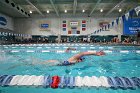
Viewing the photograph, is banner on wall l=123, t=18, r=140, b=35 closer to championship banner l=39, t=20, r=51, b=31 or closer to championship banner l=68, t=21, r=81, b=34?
championship banner l=68, t=21, r=81, b=34

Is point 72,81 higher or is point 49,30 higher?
point 49,30

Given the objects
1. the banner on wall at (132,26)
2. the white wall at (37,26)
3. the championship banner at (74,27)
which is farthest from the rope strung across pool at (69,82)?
the white wall at (37,26)

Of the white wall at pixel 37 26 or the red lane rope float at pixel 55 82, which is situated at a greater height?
the white wall at pixel 37 26

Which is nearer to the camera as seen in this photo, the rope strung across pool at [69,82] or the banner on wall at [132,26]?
the rope strung across pool at [69,82]

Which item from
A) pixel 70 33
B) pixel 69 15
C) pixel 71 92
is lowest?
pixel 71 92

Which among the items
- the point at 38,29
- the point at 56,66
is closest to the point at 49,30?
the point at 38,29

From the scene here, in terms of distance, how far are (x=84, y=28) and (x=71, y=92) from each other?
87.0 ft

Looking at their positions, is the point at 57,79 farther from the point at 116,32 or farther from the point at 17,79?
the point at 116,32

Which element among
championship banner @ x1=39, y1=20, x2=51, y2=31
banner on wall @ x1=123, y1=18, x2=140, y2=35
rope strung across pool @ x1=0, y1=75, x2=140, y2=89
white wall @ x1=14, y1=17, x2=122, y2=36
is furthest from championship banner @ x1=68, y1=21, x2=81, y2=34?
rope strung across pool @ x1=0, y1=75, x2=140, y2=89

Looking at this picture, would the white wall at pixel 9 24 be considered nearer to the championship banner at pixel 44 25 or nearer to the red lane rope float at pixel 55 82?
the championship banner at pixel 44 25

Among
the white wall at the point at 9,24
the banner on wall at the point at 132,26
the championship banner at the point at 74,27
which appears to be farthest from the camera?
the championship banner at the point at 74,27

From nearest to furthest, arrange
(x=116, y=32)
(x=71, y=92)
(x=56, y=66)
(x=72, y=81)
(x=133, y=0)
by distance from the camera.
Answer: (x=71, y=92) → (x=72, y=81) → (x=56, y=66) → (x=133, y=0) → (x=116, y=32)

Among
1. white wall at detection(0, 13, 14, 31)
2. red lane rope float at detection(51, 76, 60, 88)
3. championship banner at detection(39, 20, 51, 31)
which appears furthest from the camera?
championship banner at detection(39, 20, 51, 31)

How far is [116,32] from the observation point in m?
29.1
